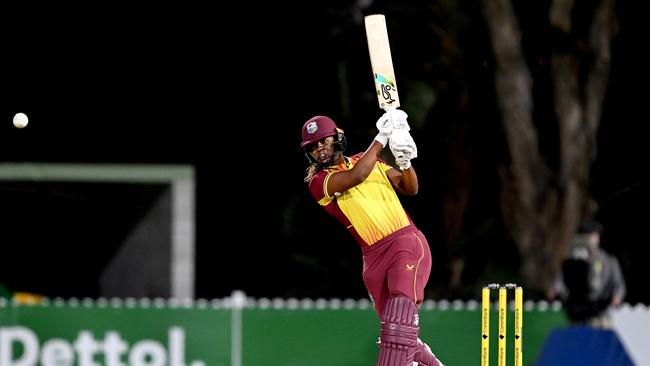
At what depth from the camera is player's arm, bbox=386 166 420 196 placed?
8234 mm

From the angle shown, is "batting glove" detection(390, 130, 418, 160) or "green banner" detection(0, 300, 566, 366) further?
"green banner" detection(0, 300, 566, 366)

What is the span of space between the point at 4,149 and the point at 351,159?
714cm

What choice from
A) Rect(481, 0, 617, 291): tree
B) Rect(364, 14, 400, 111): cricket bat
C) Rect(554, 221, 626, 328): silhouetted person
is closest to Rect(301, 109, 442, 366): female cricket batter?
Rect(364, 14, 400, 111): cricket bat

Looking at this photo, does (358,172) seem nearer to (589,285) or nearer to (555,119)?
(589,285)

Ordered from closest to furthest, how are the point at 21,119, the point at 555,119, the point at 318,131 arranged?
the point at 318,131 < the point at 21,119 < the point at 555,119

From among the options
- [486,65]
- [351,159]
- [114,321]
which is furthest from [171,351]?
[486,65]

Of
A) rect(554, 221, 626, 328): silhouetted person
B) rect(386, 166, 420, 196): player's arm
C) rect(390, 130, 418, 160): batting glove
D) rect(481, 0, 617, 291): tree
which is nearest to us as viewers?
rect(390, 130, 418, 160): batting glove

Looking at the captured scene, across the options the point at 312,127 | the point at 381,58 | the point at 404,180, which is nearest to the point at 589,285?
the point at 404,180

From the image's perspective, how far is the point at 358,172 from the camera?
7953 mm

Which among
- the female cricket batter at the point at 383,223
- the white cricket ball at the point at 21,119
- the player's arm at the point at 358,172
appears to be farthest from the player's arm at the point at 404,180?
the white cricket ball at the point at 21,119

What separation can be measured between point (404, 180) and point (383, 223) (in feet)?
0.83

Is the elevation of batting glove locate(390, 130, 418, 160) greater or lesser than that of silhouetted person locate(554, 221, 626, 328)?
lesser

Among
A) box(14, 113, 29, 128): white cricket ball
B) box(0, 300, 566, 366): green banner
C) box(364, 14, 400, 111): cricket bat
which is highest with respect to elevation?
box(14, 113, 29, 128): white cricket ball

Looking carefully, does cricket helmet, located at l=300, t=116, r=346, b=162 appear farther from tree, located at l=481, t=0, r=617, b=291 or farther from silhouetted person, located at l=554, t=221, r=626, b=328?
tree, located at l=481, t=0, r=617, b=291
